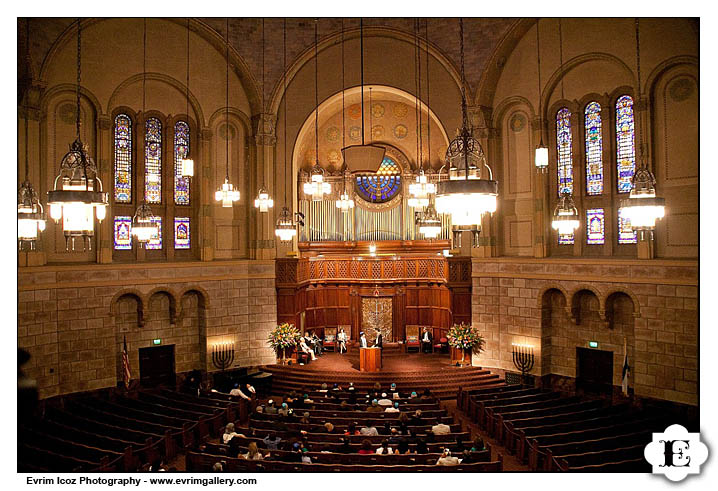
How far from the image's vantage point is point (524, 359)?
21234 millimetres

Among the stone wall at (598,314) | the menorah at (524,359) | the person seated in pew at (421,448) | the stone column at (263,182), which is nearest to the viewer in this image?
the person seated in pew at (421,448)

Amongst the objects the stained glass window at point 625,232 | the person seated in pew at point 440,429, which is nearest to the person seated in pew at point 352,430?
the person seated in pew at point 440,429

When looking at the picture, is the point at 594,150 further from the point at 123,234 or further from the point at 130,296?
the point at 130,296

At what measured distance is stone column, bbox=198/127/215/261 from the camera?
22578 millimetres

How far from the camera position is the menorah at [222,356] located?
22375 millimetres

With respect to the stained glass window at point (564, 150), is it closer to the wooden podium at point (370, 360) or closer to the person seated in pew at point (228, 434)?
the wooden podium at point (370, 360)

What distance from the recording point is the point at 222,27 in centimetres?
2244

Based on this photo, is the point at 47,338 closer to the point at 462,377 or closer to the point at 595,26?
the point at 462,377

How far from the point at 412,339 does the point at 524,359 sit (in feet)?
20.1

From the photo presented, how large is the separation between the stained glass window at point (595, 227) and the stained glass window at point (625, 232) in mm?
527

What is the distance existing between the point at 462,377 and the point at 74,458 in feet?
43.5

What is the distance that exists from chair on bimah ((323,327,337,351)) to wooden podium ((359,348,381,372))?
4456mm

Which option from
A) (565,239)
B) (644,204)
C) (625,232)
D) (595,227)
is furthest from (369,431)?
(595,227)

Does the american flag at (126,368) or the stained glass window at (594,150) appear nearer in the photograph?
the american flag at (126,368)
